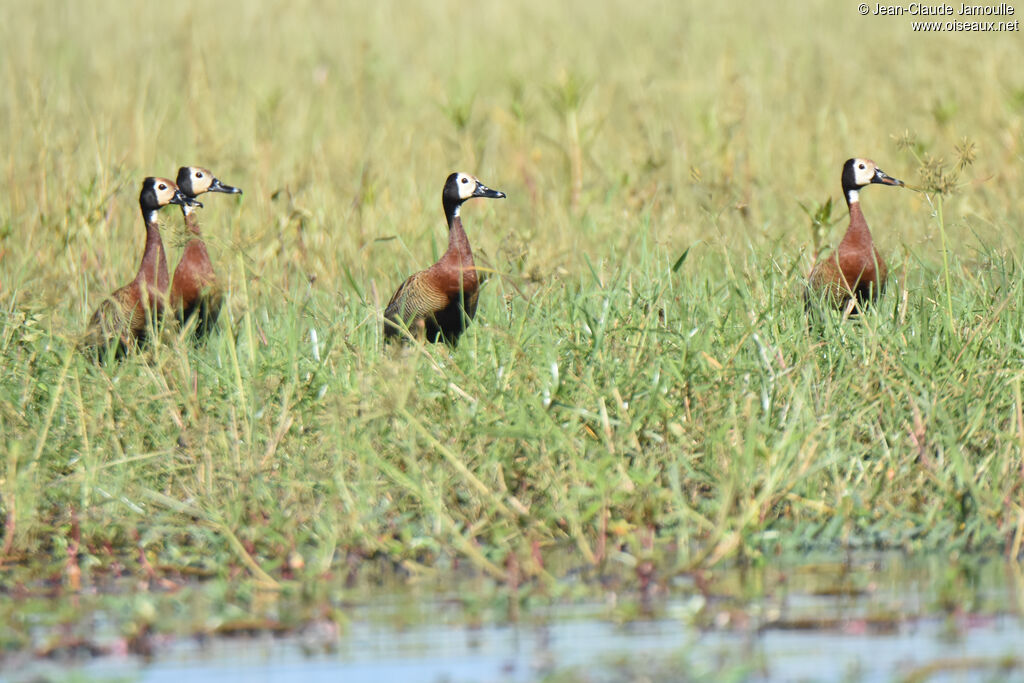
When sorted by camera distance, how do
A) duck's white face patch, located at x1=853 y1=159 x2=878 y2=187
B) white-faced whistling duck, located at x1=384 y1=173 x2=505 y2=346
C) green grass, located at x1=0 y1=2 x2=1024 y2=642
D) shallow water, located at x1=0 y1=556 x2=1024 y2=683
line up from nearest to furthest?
shallow water, located at x1=0 y1=556 x2=1024 y2=683, green grass, located at x1=0 y1=2 x2=1024 y2=642, white-faced whistling duck, located at x1=384 y1=173 x2=505 y2=346, duck's white face patch, located at x1=853 y1=159 x2=878 y2=187

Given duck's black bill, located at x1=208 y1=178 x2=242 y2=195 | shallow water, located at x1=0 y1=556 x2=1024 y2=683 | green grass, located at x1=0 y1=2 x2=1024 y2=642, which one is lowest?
shallow water, located at x1=0 y1=556 x2=1024 y2=683

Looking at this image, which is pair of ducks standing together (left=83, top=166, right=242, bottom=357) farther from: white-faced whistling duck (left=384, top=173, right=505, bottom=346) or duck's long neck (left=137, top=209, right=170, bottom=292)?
white-faced whistling duck (left=384, top=173, right=505, bottom=346)

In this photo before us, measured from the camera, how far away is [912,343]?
16.4 ft

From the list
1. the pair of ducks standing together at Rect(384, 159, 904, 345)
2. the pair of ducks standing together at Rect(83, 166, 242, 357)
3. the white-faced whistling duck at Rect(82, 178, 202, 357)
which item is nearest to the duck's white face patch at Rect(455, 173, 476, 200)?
the pair of ducks standing together at Rect(384, 159, 904, 345)

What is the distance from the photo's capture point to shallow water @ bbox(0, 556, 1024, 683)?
10.1 ft

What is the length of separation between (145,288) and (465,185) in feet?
5.29

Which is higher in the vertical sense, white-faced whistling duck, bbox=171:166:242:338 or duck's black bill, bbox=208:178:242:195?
duck's black bill, bbox=208:178:242:195

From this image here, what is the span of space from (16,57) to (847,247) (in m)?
7.57

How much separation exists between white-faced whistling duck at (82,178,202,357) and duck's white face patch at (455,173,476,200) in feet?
4.10

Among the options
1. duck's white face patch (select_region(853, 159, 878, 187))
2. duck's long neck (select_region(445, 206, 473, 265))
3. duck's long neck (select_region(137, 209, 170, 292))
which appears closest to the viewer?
duck's long neck (select_region(445, 206, 473, 265))

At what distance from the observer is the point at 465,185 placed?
22.3ft

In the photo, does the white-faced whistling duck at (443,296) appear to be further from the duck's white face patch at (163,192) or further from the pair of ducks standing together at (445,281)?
the duck's white face patch at (163,192)

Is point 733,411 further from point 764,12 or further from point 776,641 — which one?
point 764,12

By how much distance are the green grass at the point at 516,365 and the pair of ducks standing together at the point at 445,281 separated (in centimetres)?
13
